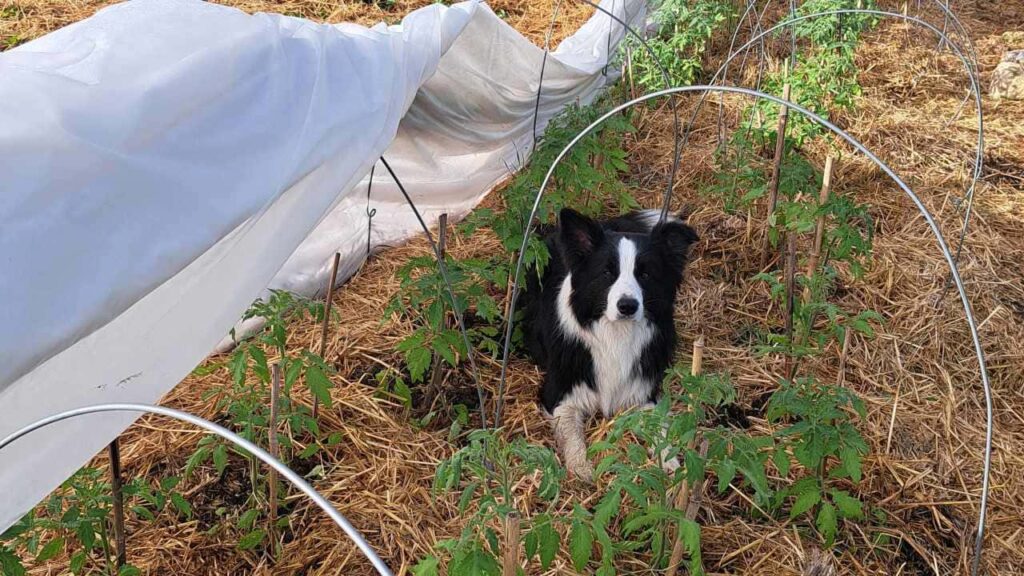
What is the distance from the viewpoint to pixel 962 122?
547cm

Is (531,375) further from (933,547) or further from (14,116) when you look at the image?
(14,116)

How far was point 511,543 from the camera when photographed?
155cm

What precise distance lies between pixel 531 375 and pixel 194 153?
1.93 metres

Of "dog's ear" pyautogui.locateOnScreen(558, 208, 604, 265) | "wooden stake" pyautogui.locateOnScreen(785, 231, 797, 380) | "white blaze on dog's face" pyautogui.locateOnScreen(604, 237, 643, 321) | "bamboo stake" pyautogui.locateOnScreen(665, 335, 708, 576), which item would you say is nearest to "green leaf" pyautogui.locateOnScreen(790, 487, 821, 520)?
"bamboo stake" pyautogui.locateOnScreen(665, 335, 708, 576)

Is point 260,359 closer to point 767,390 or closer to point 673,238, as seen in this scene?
point 673,238

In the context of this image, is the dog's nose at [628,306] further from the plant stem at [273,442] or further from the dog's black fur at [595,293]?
the plant stem at [273,442]

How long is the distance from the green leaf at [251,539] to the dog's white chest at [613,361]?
1.29m

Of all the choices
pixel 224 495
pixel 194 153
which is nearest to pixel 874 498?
pixel 224 495

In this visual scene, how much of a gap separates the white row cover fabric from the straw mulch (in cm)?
63

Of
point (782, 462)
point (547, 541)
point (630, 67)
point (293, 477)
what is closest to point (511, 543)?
point (547, 541)

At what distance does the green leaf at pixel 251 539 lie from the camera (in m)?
2.40

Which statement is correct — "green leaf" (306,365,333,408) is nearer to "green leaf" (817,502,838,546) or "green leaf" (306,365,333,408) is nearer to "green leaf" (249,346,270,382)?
"green leaf" (249,346,270,382)

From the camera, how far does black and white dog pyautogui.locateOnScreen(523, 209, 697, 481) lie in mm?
3006

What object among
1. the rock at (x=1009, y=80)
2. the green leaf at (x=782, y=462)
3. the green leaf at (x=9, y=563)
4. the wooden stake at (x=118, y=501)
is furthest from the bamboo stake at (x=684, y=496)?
the rock at (x=1009, y=80)
